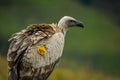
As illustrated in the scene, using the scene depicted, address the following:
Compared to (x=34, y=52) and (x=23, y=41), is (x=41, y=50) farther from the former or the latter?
(x=23, y=41)

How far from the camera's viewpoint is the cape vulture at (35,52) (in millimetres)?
5391

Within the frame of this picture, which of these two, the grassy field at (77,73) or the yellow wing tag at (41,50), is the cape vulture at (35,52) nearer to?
the yellow wing tag at (41,50)

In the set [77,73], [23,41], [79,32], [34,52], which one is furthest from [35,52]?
[79,32]

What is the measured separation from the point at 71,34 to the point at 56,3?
0.64m

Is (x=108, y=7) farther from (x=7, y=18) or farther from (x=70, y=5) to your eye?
(x=7, y=18)

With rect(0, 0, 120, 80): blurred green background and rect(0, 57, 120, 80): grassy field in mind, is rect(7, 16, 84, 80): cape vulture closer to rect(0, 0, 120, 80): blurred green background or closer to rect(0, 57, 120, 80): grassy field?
rect(0, 57, 120, 80): grassy field

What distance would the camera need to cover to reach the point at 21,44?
543cm

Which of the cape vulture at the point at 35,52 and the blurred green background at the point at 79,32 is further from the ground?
the cape vulture at the point at 35,52

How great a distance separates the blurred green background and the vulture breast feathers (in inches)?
124

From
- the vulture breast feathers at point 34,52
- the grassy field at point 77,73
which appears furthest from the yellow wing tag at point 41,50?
the grassy field at point 77,73

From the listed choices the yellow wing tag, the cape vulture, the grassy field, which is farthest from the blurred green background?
the yellow wing tag

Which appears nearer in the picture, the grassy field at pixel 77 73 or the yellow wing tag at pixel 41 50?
the yellow wing tag at pixel 41 50

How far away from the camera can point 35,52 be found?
5414 mm

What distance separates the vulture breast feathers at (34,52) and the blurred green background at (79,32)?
3143 mm
